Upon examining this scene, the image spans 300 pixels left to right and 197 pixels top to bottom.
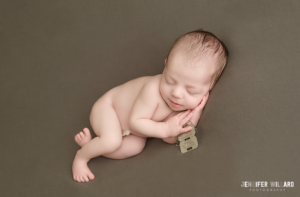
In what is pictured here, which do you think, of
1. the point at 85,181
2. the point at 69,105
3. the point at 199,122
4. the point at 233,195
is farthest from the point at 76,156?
the point at 233,195

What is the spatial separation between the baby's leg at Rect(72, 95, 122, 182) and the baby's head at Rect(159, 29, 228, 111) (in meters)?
0.27

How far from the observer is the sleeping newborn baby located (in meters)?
1.17

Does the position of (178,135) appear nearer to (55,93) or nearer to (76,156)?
(76,156)

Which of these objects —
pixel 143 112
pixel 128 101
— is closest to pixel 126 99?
pixel 128 101

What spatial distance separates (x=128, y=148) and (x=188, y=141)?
297mm

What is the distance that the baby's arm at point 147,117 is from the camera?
49.4 inches

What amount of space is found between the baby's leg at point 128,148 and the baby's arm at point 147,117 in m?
0.13

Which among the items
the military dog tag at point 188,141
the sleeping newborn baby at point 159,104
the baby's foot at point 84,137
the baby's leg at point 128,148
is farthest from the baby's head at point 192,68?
the baby's foot at point 84,137

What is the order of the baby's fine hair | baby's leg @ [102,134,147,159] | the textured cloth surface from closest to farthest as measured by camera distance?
the textured cloth surface, the baby's fine hair, baby's leg @ [102,134,147,159]

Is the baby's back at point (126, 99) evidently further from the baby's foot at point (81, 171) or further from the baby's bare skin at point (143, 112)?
the baby's foot at point (81, 171)

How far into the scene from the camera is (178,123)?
126cm

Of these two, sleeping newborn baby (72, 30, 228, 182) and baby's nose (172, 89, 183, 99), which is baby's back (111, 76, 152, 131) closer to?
sleeping newborn baby (72, 30, 228, 182)

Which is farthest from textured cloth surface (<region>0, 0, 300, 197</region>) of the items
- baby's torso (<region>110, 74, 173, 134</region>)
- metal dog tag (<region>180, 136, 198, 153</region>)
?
baby's torso (<region>110, 74, 173, 134</region>)

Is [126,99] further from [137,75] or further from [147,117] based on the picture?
[137,75]
